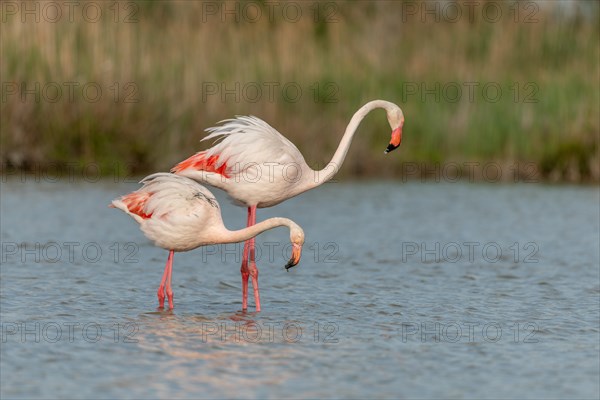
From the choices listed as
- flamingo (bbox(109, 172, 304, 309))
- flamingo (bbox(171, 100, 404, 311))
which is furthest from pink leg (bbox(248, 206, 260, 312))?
flamingo (bbox(109, 172, 304, 309))

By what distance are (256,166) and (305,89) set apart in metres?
8.04

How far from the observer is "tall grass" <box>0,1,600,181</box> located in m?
14.8

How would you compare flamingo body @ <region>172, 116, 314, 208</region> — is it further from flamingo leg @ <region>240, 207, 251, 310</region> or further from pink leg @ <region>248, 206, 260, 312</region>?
flamingo leg @ <region>240, 207, 251, 310</region>

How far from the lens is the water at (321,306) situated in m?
6.02

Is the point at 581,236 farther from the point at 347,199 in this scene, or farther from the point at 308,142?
the point at 308,142

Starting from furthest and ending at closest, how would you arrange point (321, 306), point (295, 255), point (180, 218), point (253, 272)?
1. point (253, 272)
2. point (321, 306)
3. point (180, 218)
4. point (295, 255)

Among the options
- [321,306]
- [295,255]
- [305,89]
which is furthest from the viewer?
[305,89]

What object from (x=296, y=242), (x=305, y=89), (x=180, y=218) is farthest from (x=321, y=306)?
(x=305, y=89)

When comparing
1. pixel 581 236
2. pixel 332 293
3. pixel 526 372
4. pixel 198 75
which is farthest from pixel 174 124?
pixel 526 372

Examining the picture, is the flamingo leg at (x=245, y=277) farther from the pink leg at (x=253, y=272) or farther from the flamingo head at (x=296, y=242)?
the flamingo head at (x=296, y=242)

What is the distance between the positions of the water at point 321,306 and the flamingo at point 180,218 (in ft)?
1.65

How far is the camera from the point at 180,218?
25.6ft

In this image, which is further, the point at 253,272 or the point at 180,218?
the point at 253,272

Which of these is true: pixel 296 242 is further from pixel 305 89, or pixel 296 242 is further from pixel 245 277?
pixel 305 89
